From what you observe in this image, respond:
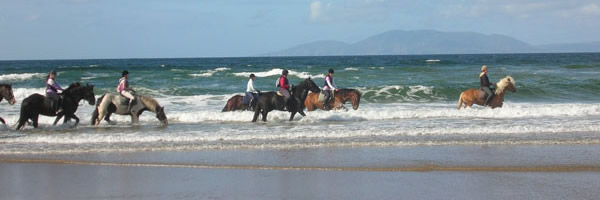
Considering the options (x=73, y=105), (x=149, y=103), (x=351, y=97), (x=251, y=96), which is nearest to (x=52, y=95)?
(x=73, y=105)

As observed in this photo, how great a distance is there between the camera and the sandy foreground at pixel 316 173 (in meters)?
8.52

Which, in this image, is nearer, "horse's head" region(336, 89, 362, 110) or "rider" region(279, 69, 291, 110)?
"rider" region(279, 69, 291, 110)

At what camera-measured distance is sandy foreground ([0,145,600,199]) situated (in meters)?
8.52

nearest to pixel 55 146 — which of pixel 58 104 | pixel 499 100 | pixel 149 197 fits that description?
pixel 58 104

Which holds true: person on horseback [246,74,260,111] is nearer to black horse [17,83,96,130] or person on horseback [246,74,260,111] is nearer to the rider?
the rider

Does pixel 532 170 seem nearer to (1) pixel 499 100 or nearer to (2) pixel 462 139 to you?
(2) pixel 462 139

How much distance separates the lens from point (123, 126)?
17.3m

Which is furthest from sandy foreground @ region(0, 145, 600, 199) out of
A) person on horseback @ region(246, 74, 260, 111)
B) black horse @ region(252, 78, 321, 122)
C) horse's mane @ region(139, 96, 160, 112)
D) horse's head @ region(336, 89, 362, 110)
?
horse's head @ region(336, 89, 362, 110)

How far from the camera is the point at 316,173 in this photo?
980cm

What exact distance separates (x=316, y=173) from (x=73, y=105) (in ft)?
31.5

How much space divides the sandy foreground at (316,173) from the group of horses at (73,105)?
4.85 metres

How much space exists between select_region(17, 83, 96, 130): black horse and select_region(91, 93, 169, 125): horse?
42 cm

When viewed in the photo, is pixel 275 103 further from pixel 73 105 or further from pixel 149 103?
pixel 73 105

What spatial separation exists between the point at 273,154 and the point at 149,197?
11.7 ft
